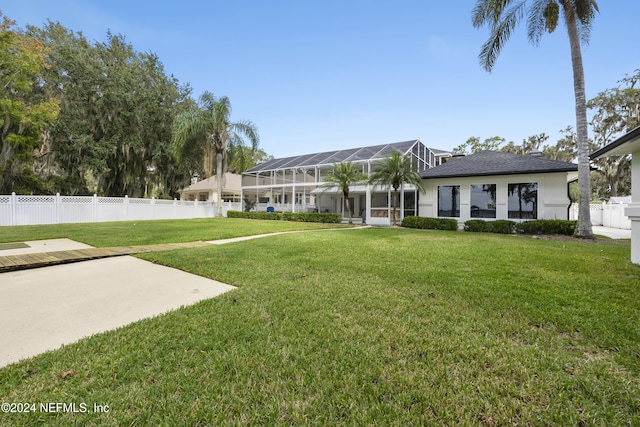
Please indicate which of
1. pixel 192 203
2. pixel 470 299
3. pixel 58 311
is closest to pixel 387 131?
pixel 192 203

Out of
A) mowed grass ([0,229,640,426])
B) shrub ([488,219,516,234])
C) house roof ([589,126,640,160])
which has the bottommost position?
mowed grass ([0,229,640,426])

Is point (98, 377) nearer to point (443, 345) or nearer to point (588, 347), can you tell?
point (443, 345)

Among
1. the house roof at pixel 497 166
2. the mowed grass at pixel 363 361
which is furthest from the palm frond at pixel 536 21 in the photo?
the mowed grass at pixel 363 361

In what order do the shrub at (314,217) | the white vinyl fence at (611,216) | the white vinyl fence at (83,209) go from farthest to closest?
the shrub at (314,217)
the white vinyl fence at (611,216)
the white vinyl fence at (83,209)

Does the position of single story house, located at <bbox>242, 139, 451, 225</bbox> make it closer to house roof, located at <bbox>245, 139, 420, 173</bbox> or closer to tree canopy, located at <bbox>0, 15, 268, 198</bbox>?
house roof, located at <bbox>245, 139, 420, 173</bbox>

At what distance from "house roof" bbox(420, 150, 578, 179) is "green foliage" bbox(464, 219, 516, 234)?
2660 millimetres

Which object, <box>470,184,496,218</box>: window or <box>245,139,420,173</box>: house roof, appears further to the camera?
<box>245,139,420,173</box>: house roof

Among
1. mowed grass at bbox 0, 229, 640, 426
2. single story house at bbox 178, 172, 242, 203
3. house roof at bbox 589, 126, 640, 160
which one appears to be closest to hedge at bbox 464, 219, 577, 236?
house roof at bbox 589, 126, 640, 160

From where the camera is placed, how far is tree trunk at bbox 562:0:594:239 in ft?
34.9

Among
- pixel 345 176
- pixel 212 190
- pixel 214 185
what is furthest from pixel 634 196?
pixel 212 190

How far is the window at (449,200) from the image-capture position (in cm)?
1541

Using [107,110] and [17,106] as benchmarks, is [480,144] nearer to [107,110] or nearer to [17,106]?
[107,110]

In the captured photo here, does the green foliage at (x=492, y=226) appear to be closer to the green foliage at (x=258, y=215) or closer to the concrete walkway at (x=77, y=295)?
the green foliage at (x=258, y=215)

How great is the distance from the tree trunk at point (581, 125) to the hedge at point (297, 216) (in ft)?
38.2
